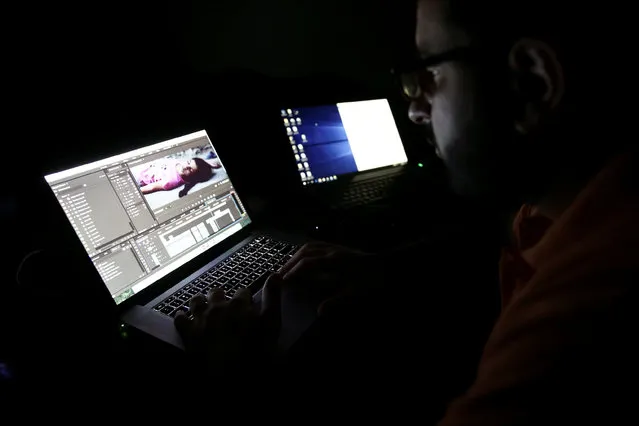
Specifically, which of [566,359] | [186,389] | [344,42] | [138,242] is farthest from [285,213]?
[566,359]

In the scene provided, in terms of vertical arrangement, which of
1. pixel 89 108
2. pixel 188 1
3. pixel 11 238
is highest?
pixel 188 1

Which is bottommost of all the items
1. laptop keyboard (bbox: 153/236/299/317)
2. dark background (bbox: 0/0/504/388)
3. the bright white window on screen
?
laptop keyboard (bbox: 153/236/299/317)

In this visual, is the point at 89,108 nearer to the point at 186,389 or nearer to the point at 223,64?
the point at 223,64

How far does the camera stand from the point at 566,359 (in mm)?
368

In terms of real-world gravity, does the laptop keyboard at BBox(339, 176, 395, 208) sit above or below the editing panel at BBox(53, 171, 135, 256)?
below

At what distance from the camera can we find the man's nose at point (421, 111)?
2.33ft

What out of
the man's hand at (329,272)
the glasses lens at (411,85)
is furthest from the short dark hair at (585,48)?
the man's hand at (329,272)

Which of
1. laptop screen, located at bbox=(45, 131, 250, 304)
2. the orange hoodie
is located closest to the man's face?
the orange hoodie

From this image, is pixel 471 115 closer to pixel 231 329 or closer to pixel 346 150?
pixel 231 329

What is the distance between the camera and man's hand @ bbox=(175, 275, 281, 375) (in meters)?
0.66

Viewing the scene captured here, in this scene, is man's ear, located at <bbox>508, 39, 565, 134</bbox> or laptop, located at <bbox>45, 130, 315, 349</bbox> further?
laptop, located at <bbox>45, 130, 315, 349</bbox>

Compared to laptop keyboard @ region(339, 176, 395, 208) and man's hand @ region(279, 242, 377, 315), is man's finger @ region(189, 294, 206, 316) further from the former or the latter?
laptop keyboard @ region(339, 176, 395, 208)

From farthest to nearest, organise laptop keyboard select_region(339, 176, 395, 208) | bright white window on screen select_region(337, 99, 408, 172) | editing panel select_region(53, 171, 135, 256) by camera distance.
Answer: bright white window on screen select_region(337, 99, 408, 172), laptop keyboard select_region(339, 176, 395, 208), editing panel select_region(53, 171, 135, 256)

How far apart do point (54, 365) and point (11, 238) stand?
285mm
